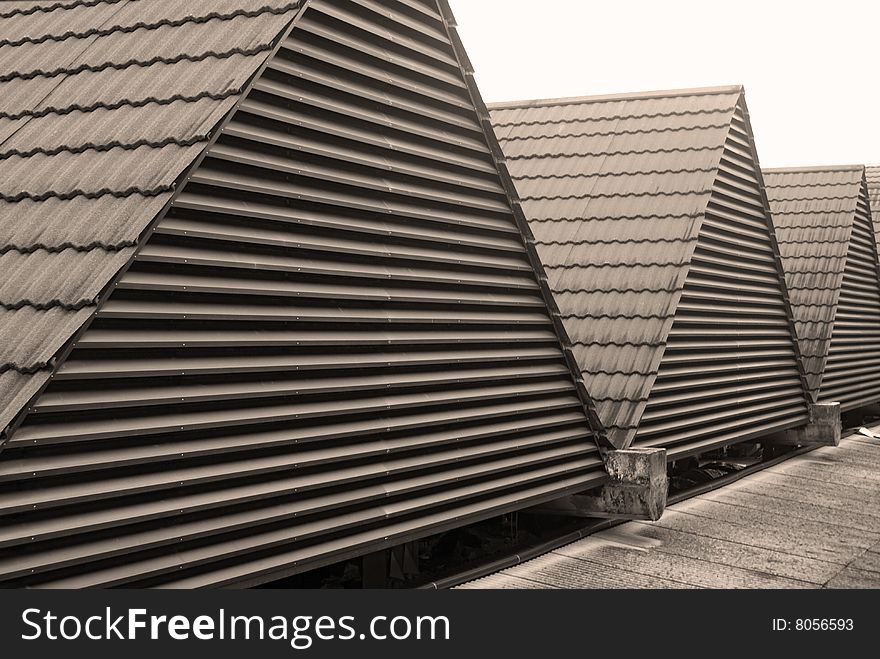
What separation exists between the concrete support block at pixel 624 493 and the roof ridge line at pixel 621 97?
5.06 metres

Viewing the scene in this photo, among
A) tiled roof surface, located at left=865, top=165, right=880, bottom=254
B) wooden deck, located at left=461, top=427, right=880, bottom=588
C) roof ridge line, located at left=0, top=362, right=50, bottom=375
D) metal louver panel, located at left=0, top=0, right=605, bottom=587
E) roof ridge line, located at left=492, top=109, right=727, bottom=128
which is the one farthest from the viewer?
tiled roof surface, located at left=865, top=165, right=880, bottom=254

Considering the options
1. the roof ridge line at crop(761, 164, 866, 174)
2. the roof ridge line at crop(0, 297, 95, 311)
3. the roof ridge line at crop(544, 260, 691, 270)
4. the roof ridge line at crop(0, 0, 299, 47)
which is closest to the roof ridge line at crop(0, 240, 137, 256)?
the roof ridge line at crop(0, 297, 95, 311)

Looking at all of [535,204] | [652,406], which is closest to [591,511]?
[652,406]

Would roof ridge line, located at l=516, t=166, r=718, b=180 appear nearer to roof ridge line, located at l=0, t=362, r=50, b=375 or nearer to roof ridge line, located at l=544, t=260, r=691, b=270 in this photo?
roof ridge line, located at l=544, t=260, r=691, b=270

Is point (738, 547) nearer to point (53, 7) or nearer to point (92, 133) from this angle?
point (92, 133)

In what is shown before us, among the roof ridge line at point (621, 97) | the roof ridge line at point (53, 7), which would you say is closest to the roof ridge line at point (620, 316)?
the roof ridge line at point (621, 97)

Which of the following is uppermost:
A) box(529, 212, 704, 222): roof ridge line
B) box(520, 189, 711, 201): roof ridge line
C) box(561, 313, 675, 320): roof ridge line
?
box(520, 189, 711, 201): roof ridge line

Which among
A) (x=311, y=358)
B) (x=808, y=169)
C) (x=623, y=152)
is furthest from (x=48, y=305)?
(x=808, y=169)

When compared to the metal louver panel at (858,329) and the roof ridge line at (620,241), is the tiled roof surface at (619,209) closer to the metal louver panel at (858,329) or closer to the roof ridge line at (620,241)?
the roof ridge line at (620,241)

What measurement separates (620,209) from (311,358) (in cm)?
596

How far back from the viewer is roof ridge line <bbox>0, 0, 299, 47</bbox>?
17.4 ft

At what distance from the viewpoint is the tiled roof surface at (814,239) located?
15.2 m

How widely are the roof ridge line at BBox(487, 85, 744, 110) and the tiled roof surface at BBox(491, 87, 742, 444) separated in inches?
0.9
